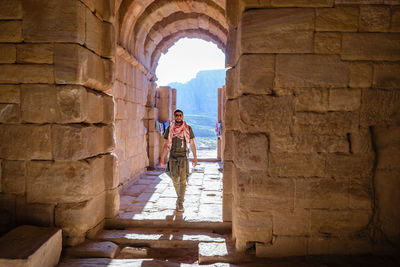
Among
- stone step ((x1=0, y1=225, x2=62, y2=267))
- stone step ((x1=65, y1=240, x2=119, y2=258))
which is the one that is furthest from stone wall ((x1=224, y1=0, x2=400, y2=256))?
stone step ((x1=0, y1=225, x2=62, y2=267))

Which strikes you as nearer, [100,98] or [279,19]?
[279,19]

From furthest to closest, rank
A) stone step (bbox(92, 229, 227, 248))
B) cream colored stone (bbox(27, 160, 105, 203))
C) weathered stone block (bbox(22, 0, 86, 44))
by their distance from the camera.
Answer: stone step (bbox(92, 229, 227, 248)), cream colored stone (bbox(27, 160, 105, 203)), weathered stone block (bbox(22, 0, 86, 44))

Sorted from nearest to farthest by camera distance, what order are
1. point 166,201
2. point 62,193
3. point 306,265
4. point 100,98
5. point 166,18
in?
point 306,265, point 62,193, point 100,98, point 166,201, point 166,18

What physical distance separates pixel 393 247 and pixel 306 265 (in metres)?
1.12

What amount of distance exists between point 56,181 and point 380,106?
4064 millimetres

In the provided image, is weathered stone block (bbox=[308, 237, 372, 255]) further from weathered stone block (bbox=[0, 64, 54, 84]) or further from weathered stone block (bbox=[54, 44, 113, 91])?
weathered stone block (bbox=[0, 64, 54, 84])

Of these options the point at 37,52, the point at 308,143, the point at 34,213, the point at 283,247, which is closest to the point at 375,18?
the point at 308,143

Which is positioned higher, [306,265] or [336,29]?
[336,29]

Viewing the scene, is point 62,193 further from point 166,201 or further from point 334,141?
point 334,141

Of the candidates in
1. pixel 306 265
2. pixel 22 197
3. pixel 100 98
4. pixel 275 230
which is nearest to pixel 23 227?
pixel 22 197

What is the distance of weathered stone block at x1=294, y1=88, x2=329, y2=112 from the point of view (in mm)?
2959

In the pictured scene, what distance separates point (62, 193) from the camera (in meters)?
3.25

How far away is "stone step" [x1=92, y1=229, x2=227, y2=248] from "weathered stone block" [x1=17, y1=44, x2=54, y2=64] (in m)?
2.46

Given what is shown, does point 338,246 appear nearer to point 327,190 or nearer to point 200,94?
point 327,190
